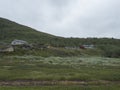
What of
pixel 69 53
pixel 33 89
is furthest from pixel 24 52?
pixel 33 89

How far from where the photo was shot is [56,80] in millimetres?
45750

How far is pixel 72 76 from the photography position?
160ft

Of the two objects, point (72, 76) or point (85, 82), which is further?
point (72, 76)

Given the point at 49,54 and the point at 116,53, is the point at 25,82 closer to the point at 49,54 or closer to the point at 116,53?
the point at 49,54

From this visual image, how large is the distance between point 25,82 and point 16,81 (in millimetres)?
2038

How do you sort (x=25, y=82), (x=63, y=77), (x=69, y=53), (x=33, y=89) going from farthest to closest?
(x=69, y=53)
(x=63, y=77)
(x=25, y=82)
(x=33, y=89)

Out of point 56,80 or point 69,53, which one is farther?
point 69,53

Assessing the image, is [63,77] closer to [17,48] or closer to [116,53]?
[17,48]

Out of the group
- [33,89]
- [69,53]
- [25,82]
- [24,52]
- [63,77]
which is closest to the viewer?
[33,89]

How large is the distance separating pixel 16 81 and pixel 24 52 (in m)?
64.7

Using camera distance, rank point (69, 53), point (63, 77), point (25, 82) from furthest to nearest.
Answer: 1. point (69, 53)
2. point (63, 77)
3. point (25, 82)

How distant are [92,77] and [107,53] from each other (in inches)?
3205

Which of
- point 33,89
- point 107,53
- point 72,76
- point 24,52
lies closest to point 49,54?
point 24,52

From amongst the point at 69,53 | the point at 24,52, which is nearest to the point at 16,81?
the point at 24,52
